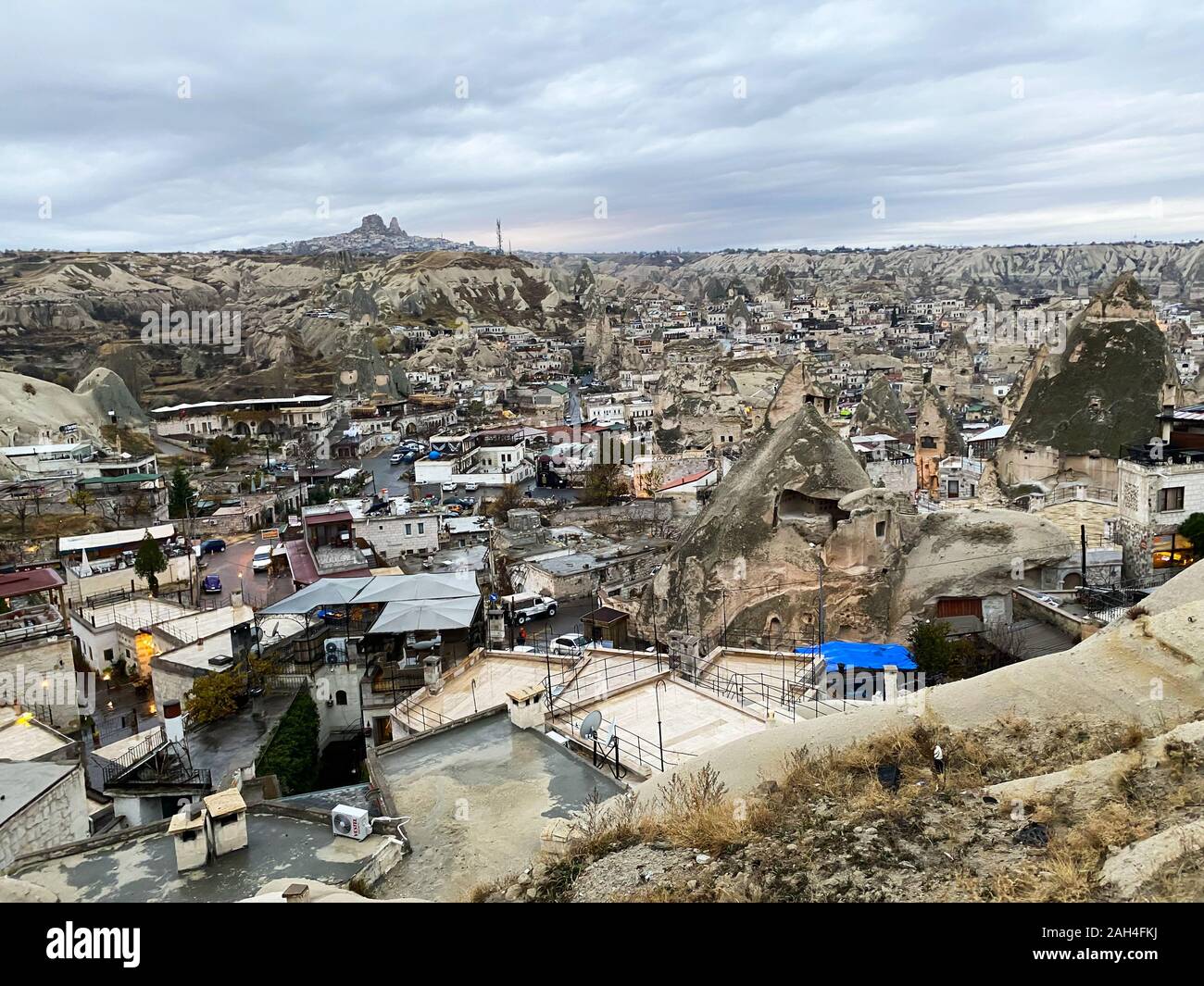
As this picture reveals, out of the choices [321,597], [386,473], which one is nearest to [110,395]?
[386,473]

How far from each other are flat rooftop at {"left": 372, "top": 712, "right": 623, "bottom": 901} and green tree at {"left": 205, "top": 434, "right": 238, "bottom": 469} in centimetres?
4200

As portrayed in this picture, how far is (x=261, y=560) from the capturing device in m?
26.6

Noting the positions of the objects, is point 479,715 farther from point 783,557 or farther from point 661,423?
point 661,423

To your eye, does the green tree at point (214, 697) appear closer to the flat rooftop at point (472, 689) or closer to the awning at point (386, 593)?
the awning at point (386, 593)

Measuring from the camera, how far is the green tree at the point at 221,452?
160 ft

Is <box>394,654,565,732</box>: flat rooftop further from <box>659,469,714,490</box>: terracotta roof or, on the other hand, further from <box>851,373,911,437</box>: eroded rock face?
<box>851,373,911,437</box>: eroded rock face

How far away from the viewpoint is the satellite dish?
9.24 meters

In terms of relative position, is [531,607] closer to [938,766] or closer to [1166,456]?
[1166,456]

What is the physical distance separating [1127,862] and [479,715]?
694cm

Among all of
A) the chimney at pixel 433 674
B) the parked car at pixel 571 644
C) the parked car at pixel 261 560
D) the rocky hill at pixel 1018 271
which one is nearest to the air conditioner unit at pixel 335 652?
the chimney at pixel 433 674

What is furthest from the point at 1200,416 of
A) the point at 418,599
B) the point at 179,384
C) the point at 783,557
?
the point at 179,384

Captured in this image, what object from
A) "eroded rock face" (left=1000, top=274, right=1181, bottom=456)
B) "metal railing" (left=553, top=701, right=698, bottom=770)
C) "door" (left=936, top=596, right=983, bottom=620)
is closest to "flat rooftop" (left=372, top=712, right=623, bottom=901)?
"metal railing" (left=553, top=701, right=698, bottom=770)

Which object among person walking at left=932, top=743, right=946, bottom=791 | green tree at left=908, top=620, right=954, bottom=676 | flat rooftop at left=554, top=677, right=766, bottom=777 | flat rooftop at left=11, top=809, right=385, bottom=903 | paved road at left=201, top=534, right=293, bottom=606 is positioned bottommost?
paved road at left=201, top=534, right=293, bottom=606

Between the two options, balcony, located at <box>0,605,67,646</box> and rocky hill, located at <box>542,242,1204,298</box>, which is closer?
balcony, located at <box>0,605,67,646</box>
